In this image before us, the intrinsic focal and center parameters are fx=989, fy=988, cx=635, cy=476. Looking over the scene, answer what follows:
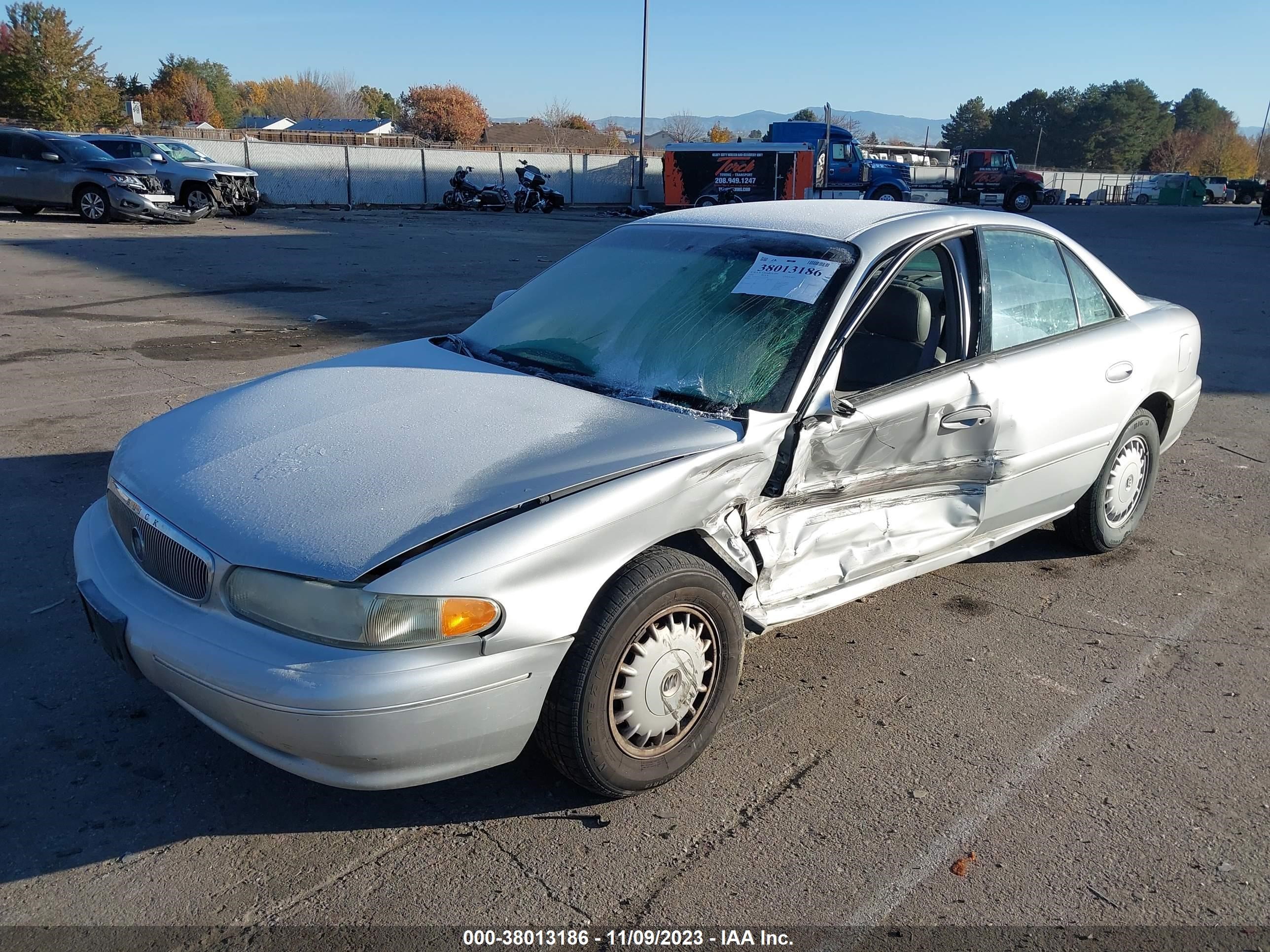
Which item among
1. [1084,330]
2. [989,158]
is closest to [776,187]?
[989,158]

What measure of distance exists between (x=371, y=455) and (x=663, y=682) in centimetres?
106

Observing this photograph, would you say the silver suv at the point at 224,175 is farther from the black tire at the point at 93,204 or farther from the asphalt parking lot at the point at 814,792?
the asphalt parking lot at the point at 814,792

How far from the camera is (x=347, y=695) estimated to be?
90.4 inches

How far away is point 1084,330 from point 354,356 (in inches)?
123

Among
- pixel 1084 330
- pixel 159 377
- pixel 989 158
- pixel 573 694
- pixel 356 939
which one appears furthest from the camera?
pixel 989 158

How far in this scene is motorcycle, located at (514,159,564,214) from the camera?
32.7 m

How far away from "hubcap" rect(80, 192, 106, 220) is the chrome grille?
18.8 metres

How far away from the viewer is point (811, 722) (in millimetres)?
3307

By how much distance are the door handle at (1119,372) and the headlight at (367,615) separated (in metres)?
3.19

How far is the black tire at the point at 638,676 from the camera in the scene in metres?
2.59

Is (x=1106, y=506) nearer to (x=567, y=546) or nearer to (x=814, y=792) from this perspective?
(x=814, y=792)

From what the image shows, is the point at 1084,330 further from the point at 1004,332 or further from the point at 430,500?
the point at 430,500

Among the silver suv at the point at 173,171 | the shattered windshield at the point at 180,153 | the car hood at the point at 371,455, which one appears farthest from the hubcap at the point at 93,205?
the car hood at the point at 371,455

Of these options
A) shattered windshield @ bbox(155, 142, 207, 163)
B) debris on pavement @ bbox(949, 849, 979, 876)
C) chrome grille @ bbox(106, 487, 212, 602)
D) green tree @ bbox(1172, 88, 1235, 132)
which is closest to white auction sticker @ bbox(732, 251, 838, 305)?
debris on pavement @ bbox(949, 849, 979, 876)
